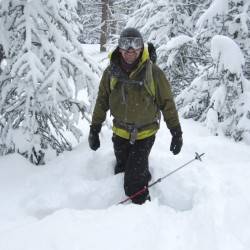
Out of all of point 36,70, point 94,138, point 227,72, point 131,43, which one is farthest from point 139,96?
point 227,72

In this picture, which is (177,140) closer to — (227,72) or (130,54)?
(130,54)

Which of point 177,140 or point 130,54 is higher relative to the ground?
point 130,54

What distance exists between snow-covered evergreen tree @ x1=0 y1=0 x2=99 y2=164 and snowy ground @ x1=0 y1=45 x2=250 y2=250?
530 mm

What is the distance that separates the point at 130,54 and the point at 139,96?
0.60 metres

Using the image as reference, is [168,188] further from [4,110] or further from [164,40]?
[164,40]

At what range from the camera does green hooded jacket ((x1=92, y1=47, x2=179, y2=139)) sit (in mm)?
5227

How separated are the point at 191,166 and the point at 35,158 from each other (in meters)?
2.97

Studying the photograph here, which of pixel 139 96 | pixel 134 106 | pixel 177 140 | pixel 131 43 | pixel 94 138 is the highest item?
pixel 131 43

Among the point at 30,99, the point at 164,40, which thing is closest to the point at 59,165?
the point at 30,99

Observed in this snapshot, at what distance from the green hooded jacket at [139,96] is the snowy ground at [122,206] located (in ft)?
2.96

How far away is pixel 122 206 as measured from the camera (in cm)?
517

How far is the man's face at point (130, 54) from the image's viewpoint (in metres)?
5.08

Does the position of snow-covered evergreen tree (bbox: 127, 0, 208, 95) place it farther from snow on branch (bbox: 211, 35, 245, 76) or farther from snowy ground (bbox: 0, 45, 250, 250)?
snowy ground (bbox: 0, 45, 250, 250)

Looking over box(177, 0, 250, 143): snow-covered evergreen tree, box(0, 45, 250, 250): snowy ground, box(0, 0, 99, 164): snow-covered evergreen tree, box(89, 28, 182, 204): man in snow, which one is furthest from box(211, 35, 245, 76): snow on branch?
box(89, 28, 182, 204): man in snow
